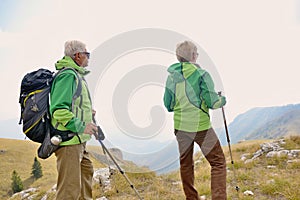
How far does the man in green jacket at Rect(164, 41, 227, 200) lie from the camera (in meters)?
4.54

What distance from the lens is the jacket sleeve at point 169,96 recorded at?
16.2ft

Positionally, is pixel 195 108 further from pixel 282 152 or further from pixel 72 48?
pixel 282 152

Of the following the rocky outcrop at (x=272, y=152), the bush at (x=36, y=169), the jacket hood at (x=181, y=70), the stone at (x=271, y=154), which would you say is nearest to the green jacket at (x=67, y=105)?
the jacket hood at (x=181, y=70)

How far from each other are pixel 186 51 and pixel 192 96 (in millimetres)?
777

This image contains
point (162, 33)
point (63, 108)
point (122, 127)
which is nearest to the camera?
point (63, 108)

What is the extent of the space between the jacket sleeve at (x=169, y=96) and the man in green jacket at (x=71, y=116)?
1506 mm

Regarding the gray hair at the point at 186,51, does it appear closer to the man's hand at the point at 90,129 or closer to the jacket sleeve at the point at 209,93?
the jacket sleeve at the point at 209,93

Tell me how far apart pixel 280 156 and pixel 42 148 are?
8448 millimetres

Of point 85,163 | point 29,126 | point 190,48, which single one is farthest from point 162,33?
point 29,126

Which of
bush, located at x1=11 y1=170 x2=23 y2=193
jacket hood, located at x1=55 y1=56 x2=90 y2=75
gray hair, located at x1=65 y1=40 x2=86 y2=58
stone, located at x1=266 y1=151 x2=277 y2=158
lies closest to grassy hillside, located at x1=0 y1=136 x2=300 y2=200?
stone, located at x1=266 y1=151 x2=277 y2=158

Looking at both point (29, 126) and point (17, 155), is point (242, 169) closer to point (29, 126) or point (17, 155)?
point (29, 126)

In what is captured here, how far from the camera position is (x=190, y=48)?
4754 mm

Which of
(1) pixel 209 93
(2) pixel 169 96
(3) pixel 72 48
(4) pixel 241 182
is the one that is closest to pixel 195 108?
(1) pixel 209 93

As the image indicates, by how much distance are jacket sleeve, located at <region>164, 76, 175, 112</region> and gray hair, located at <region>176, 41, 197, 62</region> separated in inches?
17.2
